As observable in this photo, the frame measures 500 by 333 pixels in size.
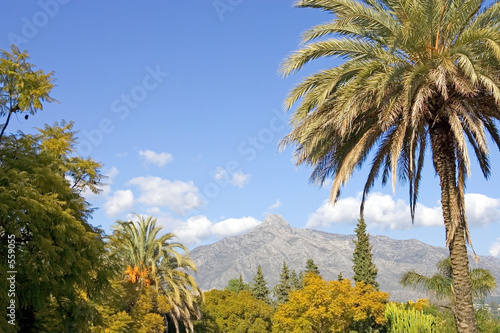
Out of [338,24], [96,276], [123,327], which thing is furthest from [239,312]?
[338,24]

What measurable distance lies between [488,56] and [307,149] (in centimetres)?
491

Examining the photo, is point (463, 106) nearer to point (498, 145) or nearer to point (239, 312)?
point (498, 145)

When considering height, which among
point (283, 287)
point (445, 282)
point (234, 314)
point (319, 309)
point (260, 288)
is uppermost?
point (283, 287)

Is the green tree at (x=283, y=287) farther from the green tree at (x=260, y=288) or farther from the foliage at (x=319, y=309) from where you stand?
the foliage at (x=319, y=309)

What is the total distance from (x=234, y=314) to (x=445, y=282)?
108 feet

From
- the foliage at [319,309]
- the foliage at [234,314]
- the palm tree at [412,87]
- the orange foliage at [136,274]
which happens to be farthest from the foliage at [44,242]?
the foliage at [234,314]

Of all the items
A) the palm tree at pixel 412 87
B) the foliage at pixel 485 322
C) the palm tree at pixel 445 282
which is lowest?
the foliage at pixel 485 322

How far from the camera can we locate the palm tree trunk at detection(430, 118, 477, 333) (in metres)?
11.3

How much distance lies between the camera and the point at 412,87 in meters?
11.1

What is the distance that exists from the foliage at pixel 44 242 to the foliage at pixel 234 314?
122 feet

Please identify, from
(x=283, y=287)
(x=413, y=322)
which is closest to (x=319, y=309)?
(x=413, y=322)

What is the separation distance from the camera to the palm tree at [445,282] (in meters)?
25.9

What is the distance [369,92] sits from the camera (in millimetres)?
11938

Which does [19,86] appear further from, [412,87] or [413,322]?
[413,322]
